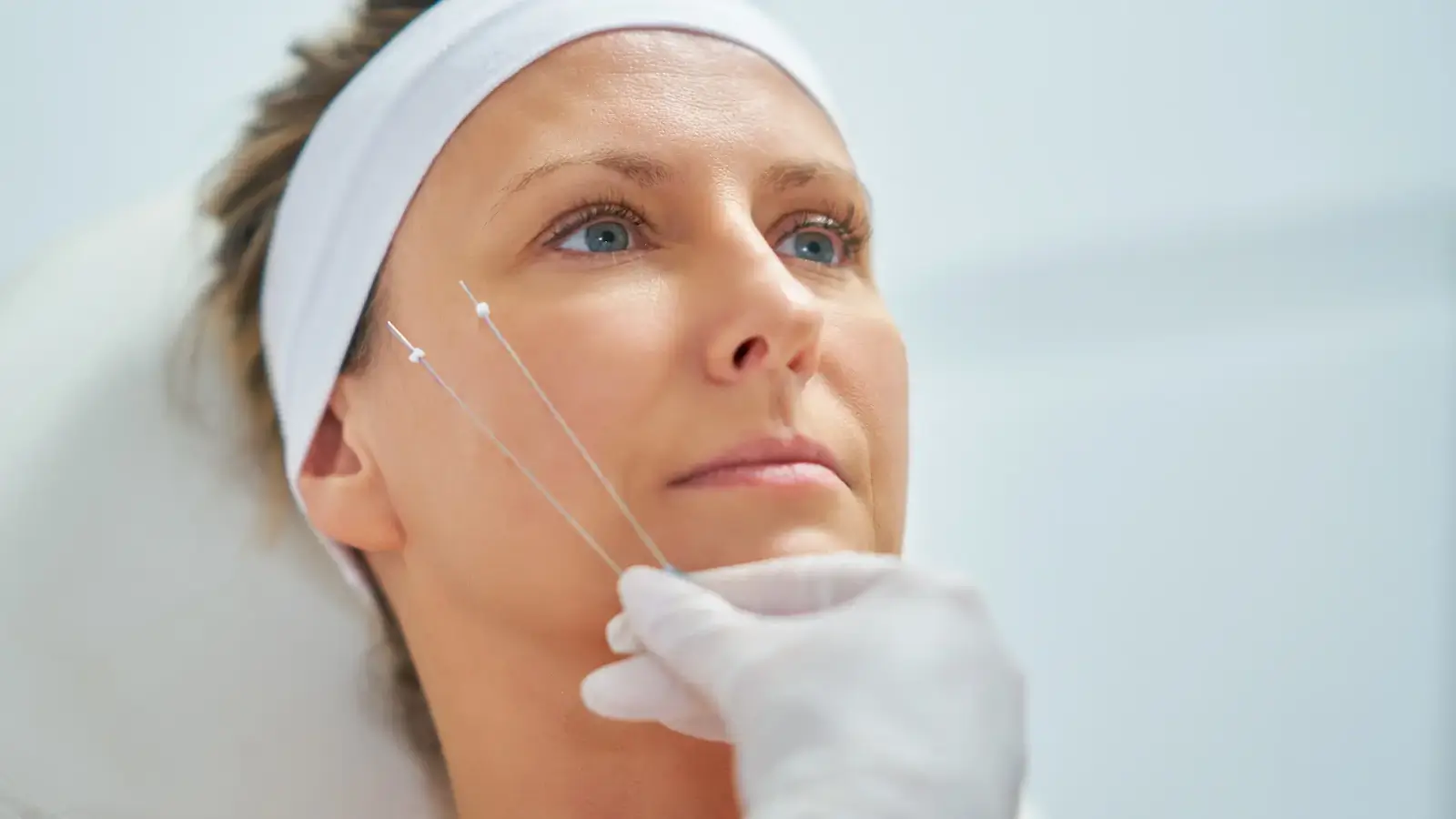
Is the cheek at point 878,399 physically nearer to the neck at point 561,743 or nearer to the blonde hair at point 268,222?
the neck at point 561,743

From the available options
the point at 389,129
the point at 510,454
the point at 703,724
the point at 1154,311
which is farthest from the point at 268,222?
the point at 1154,311

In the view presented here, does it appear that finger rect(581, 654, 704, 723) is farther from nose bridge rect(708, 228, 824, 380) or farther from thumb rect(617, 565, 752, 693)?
nose bridge rect(708, 228, 824, 380)

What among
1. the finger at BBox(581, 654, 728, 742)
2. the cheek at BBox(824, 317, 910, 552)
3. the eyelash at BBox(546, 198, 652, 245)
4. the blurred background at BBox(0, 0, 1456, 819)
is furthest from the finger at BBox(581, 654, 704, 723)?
the blurred background at BBox(0, 0, 1456, 819)

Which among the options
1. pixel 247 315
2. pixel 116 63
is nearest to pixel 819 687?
pixel 247 315

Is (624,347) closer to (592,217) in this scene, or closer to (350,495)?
(592,217)

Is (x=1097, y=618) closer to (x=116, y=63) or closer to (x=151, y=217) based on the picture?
(x=151, y=217)

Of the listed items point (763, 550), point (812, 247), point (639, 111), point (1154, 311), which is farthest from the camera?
point (1154, 311)

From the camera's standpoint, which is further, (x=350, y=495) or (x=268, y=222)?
(x=268, y=222)

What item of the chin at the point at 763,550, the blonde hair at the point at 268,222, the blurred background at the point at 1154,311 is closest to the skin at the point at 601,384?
the chin at the point at 763,550

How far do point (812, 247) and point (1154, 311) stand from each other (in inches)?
32.6

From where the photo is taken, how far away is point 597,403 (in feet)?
2.88

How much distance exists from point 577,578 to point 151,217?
809 millimetres

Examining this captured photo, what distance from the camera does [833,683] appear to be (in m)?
0.71

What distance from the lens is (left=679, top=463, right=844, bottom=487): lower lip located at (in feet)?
2.77
